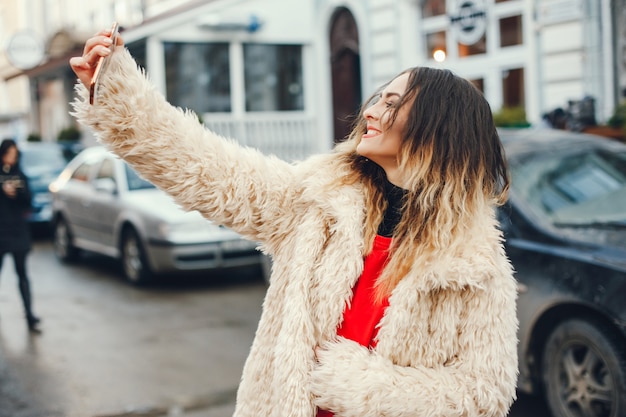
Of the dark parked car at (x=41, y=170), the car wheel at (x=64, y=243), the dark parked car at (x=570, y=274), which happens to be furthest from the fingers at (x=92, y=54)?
the dark parked car at (x=41, y=170)

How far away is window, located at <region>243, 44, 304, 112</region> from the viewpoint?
1911 centimetres

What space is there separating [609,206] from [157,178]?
4.19m

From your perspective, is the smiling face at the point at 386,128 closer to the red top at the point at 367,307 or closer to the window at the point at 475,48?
the red top at the point at 367,307

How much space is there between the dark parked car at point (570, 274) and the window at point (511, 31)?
7834 millimetres

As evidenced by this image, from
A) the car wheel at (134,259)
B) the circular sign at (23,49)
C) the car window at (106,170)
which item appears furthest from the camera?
the circular sign at (23,49)

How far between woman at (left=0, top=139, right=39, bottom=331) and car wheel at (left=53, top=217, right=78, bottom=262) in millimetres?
3750

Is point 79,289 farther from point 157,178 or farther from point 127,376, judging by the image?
point 157,178

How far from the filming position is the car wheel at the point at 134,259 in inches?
374

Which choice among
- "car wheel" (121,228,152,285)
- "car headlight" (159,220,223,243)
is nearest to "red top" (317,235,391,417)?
"car headlight" (159,220,223,243)

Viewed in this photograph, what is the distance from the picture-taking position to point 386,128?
6.65 feet

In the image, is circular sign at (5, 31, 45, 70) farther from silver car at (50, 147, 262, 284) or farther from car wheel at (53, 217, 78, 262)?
silver car at (50, 147, 262, 284)

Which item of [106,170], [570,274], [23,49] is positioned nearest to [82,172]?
[106,170]

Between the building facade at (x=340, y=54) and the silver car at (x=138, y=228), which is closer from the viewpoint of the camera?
the silver car at (x=138, y=228)

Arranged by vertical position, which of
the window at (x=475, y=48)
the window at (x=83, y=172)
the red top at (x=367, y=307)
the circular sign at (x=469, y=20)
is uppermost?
the circular sign at (x=469, y=20)
